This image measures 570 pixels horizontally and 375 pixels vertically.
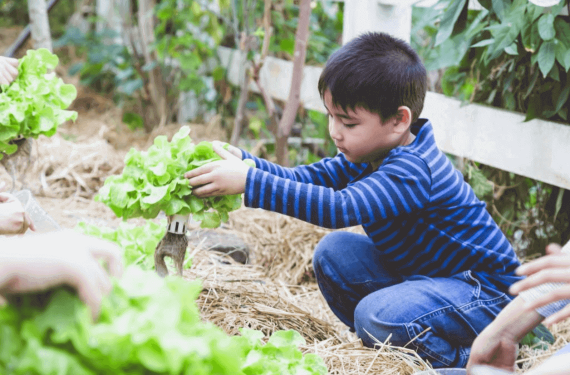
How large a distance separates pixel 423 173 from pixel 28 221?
3.96 ft

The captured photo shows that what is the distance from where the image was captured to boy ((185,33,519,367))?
1.86 m

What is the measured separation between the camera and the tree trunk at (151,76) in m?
4.95

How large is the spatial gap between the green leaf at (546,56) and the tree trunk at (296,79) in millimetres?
1336

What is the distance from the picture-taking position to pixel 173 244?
1.83 meters

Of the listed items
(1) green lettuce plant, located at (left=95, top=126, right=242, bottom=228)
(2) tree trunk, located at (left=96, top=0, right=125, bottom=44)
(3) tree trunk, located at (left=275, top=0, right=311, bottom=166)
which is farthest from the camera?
(2) tree trunk, located at (left=96, top=0, right=125, bottom=44)

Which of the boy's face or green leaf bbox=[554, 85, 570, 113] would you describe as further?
green leaf bbox=[554, 85, 570, 113]

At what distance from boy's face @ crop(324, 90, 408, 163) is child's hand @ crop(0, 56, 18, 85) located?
1.23m

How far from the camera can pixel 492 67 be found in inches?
110

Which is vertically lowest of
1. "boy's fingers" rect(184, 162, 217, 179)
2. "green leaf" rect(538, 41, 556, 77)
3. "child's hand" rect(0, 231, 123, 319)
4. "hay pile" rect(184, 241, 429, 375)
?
"hay pile" rect(184, 241, 429, 375)

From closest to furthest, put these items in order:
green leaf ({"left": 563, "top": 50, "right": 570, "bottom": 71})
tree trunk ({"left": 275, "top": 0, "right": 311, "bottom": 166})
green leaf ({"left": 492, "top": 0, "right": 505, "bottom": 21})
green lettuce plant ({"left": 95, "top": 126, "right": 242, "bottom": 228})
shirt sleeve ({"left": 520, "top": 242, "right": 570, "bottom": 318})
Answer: shirt sleeve ({"left": 520, "top": 242, "right": 570, "bottom": 318})
green lettuce plant ({"left": 95, "top": 126, "right": 242, "bottom": 228})
green leaf ({"left": 563, "top": 50, "right": 570, "bottom": 71})
green leaf ({"left": 492, "top": 0, "right": 505, "bottom": 21})
tree trunk ({"left": 275, "top": 0, "right": 311, "bottom": 166})

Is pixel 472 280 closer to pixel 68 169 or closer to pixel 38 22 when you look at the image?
pixel 68 169

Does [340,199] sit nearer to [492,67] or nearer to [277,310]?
[277,310]

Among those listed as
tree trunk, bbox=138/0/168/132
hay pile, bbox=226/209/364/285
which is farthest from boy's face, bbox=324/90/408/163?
tree trunk, bbox=138/0/168/132

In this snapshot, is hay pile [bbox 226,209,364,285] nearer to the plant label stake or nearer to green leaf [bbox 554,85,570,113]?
the plant label stake
